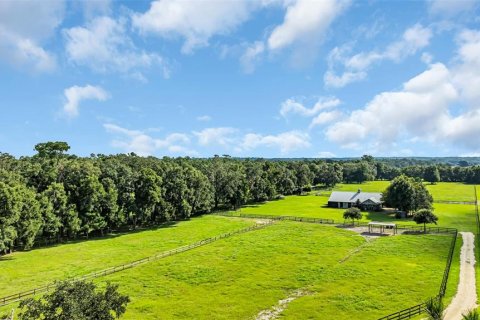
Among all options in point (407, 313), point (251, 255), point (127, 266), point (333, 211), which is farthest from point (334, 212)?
point (407, 313)

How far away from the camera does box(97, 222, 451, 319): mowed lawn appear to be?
119ft

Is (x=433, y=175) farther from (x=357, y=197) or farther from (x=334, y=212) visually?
(x=334, y=212)

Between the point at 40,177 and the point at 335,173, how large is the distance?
5072 inches

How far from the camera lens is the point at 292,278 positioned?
45.5 meters

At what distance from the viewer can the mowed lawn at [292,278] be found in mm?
36406

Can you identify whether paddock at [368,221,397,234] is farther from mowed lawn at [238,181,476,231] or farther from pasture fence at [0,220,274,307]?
pasture fence at [0,220,274,307]

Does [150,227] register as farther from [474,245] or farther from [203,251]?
[474,245]

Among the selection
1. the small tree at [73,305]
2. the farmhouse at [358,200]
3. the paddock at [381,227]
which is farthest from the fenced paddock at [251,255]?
the farmhouse at [358,200]

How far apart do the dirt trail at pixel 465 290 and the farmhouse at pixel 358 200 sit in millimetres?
46634

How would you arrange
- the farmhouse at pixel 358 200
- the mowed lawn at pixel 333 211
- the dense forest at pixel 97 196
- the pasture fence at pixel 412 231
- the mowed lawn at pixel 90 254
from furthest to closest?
1. the farmhouse at pixel 358 200
2. the mowed lawn at pixel 333 211
3. the dense forest at pixel 97 196
4. the mowed lawn at pixel 90 254
5. the pasture fence at pixel 412 231

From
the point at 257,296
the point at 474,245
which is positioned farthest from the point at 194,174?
the point at 474,245

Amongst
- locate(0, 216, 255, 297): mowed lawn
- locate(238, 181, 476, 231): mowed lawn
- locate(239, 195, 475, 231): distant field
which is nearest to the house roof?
locate(238, 181, 476, 231): mowed lawn

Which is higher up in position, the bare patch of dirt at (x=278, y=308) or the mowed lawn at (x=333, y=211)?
the mowed lawn at (x=333, y=211)

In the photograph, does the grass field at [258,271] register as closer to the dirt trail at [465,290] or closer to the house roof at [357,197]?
the dirt trail at [465,290]
